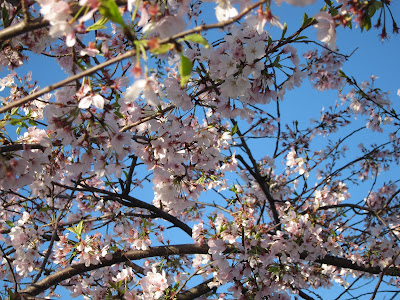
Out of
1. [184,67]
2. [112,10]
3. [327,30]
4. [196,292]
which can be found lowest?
[184,67]

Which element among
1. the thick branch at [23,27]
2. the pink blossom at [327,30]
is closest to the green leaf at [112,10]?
the thick branch at [23,27]

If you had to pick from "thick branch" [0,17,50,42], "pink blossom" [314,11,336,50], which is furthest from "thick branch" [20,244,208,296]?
"pink blossom" [314,11,336,50]

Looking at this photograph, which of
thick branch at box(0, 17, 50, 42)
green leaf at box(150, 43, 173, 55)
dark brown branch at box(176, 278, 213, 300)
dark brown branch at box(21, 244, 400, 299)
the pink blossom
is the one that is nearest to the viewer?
green leaf at box(150, 43, 173, 55)

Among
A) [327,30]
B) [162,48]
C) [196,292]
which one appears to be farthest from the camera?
[196,292]

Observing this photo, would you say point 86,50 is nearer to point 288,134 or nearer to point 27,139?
point 27,139

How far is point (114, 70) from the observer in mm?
2729

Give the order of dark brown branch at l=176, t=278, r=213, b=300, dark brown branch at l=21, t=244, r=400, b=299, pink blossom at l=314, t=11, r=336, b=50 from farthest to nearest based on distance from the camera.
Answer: dark brown branch at l=176, t=278, r=213, b=300 → dark brown branch at l=21, t=244, r=400, b=299 → pink blossom at l=314, t=11, r=336, b=50

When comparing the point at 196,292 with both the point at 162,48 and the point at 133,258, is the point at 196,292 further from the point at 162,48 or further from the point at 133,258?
the point at 162,48

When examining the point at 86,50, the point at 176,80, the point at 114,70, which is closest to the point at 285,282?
the point at 176,80

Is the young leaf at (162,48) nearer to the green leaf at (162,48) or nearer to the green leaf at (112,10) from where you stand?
the green leaf at (162,48)

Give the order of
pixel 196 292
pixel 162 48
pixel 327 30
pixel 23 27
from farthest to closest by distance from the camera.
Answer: pixel 196 292 → pixel 327 30 → pixel 23 27 → pixel 162 48

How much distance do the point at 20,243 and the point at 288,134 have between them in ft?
15.6

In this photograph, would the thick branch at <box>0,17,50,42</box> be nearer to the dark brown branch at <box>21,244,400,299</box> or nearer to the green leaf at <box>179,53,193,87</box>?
the green leaf at <box>179,53,193,87</box>

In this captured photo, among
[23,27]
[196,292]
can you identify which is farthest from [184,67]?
[196,292]
